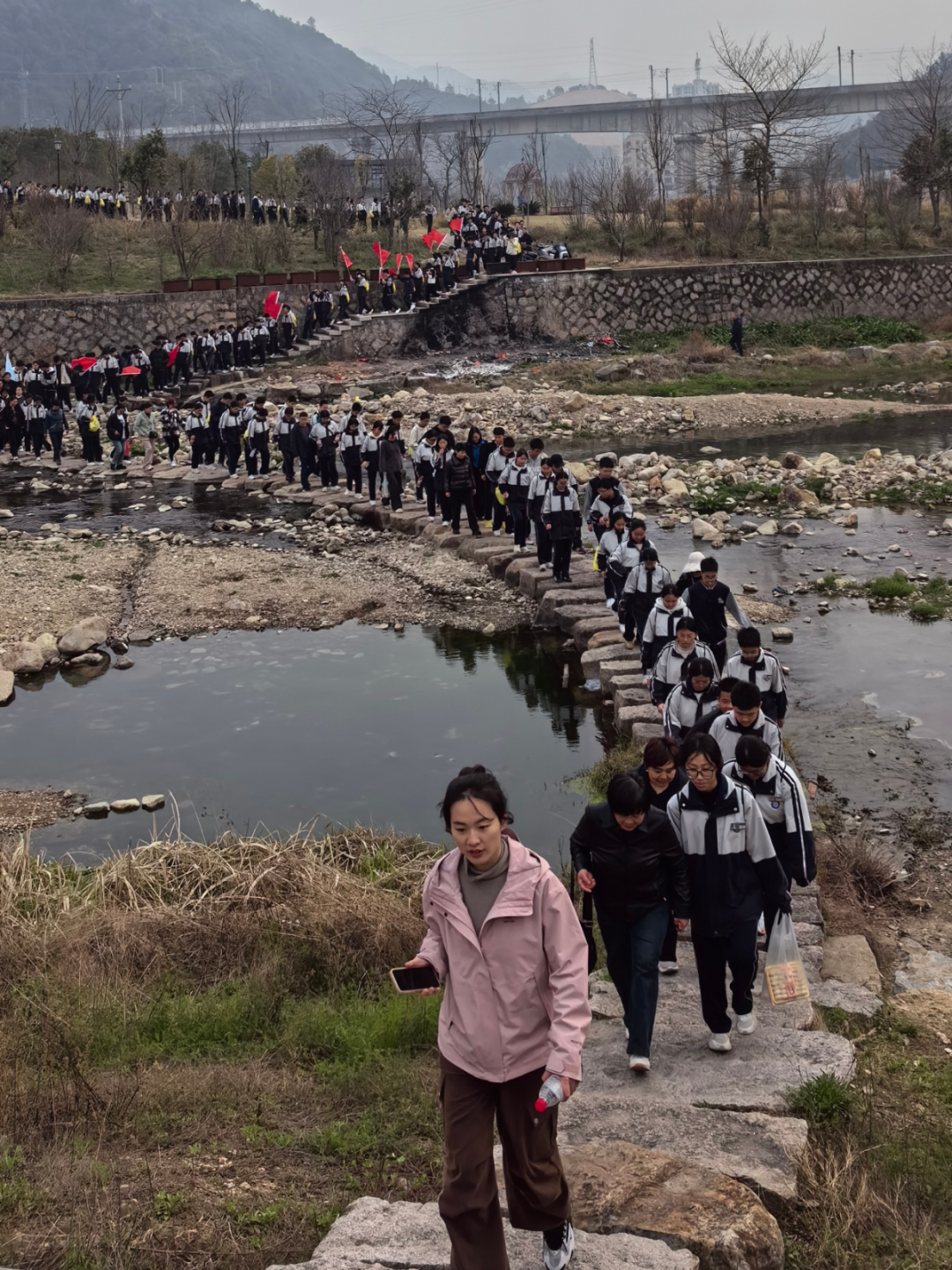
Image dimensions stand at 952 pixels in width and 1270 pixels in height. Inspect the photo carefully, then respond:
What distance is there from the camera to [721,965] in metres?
5.25

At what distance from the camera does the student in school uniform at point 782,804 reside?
18.1ft

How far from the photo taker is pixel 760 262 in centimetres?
3444

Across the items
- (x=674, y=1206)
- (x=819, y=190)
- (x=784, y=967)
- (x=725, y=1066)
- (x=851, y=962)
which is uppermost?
(x=819, y=190)

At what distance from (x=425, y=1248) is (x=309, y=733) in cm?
763

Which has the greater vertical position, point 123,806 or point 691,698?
point 691,698

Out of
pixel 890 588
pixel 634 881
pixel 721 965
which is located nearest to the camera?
pixel 634 881

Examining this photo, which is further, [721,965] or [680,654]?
[680,654]

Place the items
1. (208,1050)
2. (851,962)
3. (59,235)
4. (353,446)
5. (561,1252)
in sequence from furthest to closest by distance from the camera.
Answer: (59,235)
(353,446)
(851,962)
(208,1050)
(561,1252)

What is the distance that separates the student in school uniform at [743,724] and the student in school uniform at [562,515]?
7.37m

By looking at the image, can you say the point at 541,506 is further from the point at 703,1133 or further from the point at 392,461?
the point at 703,1133

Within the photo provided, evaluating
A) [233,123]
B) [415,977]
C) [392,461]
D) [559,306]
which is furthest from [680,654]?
[233,123]

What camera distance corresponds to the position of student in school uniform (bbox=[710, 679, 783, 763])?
6.11 metres

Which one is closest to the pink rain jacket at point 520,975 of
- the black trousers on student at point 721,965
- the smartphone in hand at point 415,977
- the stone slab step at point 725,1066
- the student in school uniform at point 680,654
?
the smartphone in hand at point 415,977

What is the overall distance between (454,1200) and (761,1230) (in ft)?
3.14
